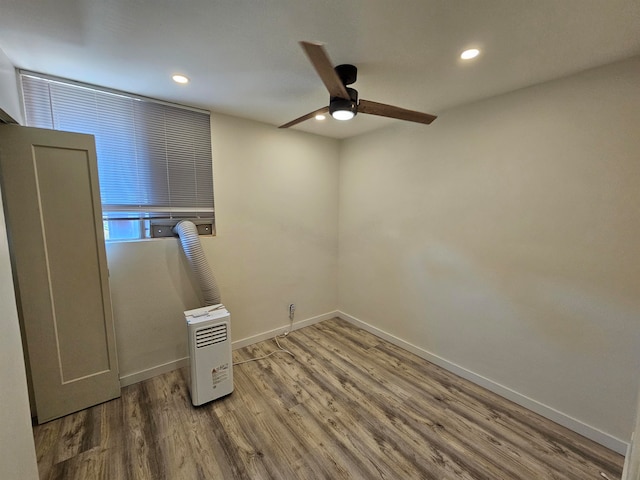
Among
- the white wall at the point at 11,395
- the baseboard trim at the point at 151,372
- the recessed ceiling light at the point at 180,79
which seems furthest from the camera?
the baseboard trim at the point at 151,372

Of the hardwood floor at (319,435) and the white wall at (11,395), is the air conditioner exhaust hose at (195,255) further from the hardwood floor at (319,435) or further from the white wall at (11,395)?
the white wall at (11,395)

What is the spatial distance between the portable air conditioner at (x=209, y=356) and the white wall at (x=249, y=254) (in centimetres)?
50

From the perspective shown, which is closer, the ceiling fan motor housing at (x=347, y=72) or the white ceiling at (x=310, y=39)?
the white ceiling at (x=310, y=39)

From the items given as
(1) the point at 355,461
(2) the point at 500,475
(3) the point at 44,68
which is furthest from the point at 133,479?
(3) the point at 44,68

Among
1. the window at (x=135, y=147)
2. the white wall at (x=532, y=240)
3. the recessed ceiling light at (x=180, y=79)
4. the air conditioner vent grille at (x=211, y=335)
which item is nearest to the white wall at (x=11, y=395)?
the air conditioner vent grille at (x=211, y=335)

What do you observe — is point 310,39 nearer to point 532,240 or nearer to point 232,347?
point 532,240

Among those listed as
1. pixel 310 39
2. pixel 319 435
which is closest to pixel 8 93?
pixel 310 39

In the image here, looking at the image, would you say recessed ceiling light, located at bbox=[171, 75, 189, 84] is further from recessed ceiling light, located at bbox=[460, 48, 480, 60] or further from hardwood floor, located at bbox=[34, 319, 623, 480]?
hardwood floor, located at bbox=[34, 319, 623, 480]

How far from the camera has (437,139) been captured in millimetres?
2512

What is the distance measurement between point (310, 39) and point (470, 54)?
937 mm

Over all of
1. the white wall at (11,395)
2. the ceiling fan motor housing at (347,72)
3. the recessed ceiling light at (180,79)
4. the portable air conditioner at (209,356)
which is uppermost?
the recessed ceiling light at (180,79)

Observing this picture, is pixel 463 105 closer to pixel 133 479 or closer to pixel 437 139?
pixel 437 139

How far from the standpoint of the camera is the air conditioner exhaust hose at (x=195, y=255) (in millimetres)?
2338

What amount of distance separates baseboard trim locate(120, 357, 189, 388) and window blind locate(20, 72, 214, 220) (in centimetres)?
135
